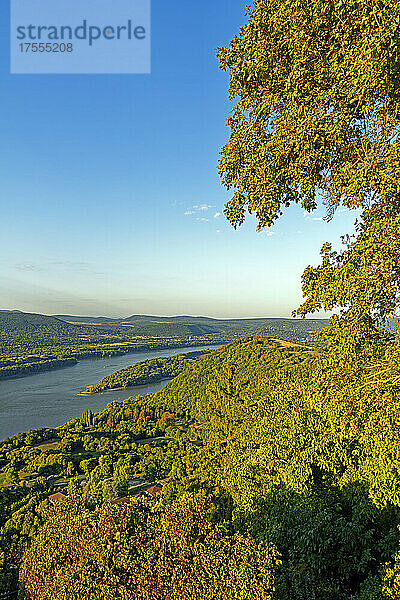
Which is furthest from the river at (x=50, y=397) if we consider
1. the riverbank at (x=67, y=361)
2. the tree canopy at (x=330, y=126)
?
the tree canopy at (x=330, y=126)

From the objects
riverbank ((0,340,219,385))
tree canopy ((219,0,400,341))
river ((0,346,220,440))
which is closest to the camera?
tree canopy ((219,0,400,341))

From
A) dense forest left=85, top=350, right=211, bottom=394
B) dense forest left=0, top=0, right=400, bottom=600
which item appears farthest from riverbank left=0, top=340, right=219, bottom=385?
dense forest left=0, top=0, right=400, bottom=600

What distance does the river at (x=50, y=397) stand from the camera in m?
63.3

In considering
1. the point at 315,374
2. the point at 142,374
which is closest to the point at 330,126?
the point at 315,374

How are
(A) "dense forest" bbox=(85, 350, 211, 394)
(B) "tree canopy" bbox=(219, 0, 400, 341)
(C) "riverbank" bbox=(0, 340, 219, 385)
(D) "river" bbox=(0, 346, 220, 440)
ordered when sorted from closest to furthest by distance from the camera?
(B) "tree canopy" bbox=(219, 0, 400, 341)
(D) "river" bbox=(0, 346, 220, 440)
(A) "dense forest" bbox=(85, 350, 211, 394)
(C) "riverbank" bbox=(0, 340, 219, 385)

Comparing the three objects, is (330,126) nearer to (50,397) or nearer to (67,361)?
(50,397)

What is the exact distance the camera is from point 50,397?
7894cm

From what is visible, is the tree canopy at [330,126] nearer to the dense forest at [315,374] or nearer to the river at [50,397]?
the dense forest at [315,374]

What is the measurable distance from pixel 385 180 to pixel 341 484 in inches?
228

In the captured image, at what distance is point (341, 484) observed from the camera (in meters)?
6.58

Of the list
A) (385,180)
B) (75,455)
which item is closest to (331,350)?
(385,180)

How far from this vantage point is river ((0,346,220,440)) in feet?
208

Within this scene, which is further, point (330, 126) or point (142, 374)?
point (142, 374)

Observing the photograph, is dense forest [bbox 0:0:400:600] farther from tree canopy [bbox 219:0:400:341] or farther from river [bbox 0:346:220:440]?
river [bbox 0:346:220:440]
